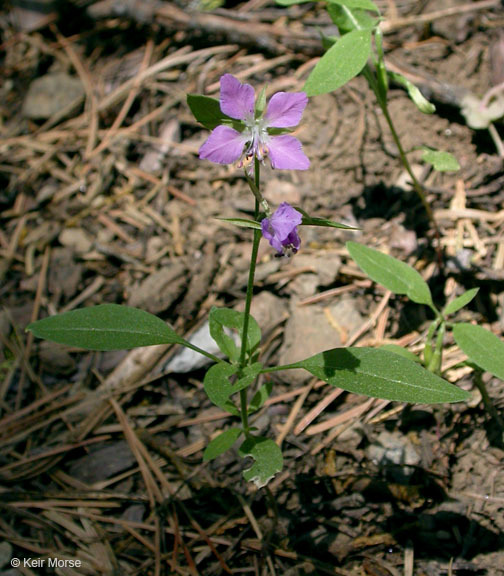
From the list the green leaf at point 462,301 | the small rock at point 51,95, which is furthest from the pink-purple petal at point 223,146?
the small rock at point 51,95

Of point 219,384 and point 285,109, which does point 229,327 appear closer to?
point 219,384

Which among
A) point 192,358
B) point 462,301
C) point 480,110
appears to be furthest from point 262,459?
point 480,110

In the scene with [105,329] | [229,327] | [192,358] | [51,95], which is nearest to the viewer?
[105,329]

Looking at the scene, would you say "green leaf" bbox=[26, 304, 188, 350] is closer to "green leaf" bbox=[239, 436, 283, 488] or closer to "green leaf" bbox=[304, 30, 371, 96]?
"green leaf" bbox=[239, 436, 283, 488]

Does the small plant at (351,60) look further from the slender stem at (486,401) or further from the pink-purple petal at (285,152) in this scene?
the slender stem at (486,401)

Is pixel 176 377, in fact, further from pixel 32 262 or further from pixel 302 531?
pixel 32 262

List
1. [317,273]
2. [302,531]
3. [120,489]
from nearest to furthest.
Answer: [302,531]
[120,489]
[317,273]

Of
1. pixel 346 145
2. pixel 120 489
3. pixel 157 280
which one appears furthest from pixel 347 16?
pixel 120 489
